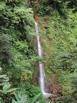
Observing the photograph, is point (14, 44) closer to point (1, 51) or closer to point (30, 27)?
point (30, 27)

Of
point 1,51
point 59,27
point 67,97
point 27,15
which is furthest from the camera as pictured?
point 59,27

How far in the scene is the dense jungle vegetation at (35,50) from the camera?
10031mm

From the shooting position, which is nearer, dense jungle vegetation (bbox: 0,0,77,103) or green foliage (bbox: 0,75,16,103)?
green foliage (bbox: 0,75,16,103)

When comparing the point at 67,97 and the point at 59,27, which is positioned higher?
the point at 59,27

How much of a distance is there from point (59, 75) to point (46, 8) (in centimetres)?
446

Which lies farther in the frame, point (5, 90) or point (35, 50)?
point (35, 50)

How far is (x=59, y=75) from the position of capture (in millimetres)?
13797

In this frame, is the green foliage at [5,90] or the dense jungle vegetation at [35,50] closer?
the green foliage at [5,90]

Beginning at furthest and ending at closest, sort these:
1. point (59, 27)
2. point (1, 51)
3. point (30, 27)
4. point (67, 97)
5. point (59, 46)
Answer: point (59, 27) → point (59, 46) → point (30, 27) → point (1, 51) → point (67, 97)

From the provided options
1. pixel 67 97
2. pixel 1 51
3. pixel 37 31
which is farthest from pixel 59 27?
pixel 67 97

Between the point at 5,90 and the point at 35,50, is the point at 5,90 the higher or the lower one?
the lower one

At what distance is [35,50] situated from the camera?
14.0m

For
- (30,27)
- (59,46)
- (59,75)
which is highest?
(30,27)

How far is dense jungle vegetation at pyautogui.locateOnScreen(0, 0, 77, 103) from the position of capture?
10.0 m
